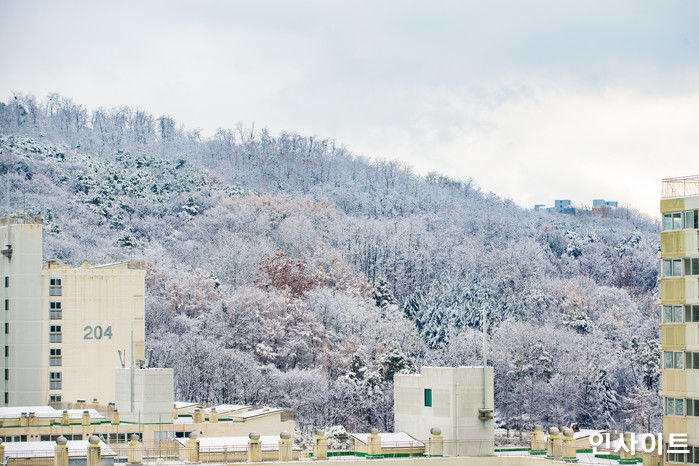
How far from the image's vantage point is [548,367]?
126 meters

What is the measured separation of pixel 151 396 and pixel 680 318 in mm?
31006

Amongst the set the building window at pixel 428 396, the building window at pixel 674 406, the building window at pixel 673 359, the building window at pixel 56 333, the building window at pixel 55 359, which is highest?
the building window at pixel 673 359

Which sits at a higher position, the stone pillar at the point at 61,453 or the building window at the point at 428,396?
the building window at the point at 428,396

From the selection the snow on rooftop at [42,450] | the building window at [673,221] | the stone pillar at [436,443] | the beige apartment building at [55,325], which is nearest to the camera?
the building window at [673,221]

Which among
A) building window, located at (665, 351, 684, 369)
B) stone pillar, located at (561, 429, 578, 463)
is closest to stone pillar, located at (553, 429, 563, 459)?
stone pillar, located at (561, 429, 578, 463)

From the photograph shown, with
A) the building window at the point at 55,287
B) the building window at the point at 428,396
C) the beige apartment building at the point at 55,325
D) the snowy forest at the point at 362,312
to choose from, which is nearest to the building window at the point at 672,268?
the building window at the point at 428,396

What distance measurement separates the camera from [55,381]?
9531cm

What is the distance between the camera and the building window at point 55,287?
96.3 metres

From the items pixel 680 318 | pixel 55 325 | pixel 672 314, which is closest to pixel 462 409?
pixel 672 314

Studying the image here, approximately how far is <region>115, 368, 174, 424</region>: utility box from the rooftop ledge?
96.4 feet

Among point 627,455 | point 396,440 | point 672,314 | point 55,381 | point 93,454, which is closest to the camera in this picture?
point 672,314

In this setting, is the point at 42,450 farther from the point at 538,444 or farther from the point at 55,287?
the point at 55,287

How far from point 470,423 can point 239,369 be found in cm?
7489

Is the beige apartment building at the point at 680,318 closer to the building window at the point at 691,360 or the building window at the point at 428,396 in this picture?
the building window at the point at 691,360
